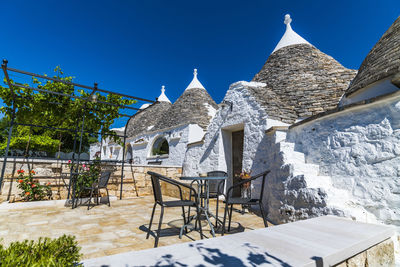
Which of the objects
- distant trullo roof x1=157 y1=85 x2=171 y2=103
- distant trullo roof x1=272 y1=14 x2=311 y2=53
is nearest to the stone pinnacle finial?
distant trullo roof x1=272 y1=14 x2=311 y2=53

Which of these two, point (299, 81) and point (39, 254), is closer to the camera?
point (39, 254)

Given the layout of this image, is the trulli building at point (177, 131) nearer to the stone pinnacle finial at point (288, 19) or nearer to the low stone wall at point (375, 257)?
the stone pinnacle finial at point (288, 19)

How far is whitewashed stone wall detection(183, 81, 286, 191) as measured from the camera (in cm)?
642

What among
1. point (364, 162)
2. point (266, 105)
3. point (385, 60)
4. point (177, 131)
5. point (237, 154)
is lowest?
point (364, 162)

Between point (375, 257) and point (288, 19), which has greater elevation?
point (288, 19)

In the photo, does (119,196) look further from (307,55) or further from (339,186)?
→ (307,55)

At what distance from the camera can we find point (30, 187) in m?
5.05

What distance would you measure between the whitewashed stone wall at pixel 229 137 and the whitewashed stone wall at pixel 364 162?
2.23 metres

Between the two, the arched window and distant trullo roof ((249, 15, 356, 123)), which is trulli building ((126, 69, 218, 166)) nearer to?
the arched window

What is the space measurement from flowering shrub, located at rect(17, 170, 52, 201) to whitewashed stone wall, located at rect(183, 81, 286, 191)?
5.21m

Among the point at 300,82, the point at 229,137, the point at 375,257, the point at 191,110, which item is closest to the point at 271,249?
the point at 375,257

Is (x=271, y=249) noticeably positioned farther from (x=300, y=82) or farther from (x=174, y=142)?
(x=174, y=142)

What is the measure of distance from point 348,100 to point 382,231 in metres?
3.63

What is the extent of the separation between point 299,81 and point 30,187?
8.75 meters
